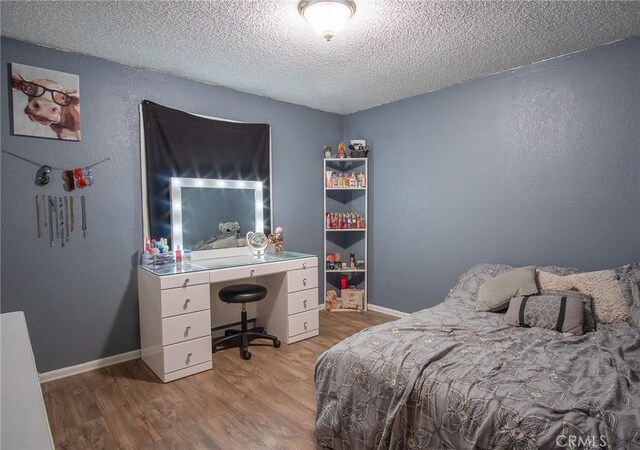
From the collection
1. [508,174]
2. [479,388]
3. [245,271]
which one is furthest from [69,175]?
[508,174]

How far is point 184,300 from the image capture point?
2699 mm

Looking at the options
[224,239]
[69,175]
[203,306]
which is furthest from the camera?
[224,239]

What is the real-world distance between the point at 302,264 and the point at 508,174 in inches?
80.6

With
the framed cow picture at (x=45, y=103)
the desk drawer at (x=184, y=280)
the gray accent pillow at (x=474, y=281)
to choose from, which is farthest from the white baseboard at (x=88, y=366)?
the gray accent pillow at (x=474, y=281)

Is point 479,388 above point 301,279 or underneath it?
underneath

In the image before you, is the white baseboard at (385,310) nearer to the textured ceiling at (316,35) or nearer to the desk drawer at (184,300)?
the desk drawer at (184,300)

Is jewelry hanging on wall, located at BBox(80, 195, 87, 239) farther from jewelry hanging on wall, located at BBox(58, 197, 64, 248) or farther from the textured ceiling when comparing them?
the textured ceiling

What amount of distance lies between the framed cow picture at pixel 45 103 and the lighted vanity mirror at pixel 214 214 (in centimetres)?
86

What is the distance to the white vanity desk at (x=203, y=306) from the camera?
2643mm

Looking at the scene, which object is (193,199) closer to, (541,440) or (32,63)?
(32,63)

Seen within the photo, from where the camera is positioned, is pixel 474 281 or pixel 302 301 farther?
pixel 302 301

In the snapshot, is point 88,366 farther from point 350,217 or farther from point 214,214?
point 350,217

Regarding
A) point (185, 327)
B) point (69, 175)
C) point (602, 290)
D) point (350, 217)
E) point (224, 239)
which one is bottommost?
point (185, 327)

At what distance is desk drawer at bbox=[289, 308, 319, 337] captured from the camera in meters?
3.35
